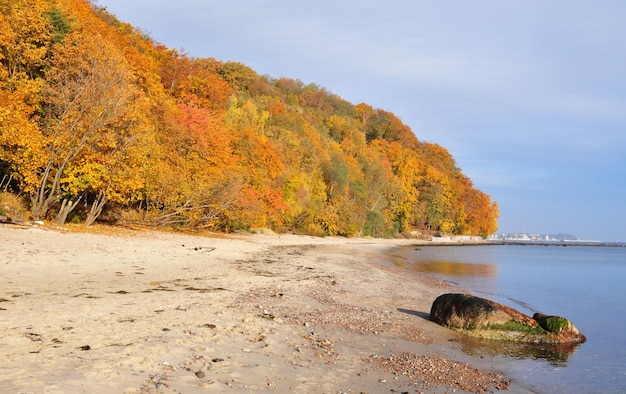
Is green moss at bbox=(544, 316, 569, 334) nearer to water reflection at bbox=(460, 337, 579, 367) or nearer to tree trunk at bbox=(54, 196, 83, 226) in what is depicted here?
water reflection at bbox=(460, 337, 579, 367)

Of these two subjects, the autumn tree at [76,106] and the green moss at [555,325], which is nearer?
the green moss at [555,325]

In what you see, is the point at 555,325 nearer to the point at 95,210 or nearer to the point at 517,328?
the point at 517,328

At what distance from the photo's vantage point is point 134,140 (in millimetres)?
26562

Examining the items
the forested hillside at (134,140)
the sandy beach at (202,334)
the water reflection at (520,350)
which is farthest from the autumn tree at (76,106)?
the water reflection at (520,350)

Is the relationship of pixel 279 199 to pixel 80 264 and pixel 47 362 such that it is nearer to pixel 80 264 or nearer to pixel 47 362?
pixel 80 264

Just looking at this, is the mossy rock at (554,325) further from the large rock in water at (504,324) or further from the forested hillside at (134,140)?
the forested hillside at (134,140)

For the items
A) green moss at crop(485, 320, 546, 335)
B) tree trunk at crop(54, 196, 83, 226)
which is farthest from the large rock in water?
tree trunk at crop(54, 196, 83, 226)

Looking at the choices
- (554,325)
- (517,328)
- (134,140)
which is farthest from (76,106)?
(554,325)

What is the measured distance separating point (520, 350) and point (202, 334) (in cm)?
710

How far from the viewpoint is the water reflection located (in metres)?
9.52

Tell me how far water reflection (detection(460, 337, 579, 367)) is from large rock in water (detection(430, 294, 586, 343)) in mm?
246

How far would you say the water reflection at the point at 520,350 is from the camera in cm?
952

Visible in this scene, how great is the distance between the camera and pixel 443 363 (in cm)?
812

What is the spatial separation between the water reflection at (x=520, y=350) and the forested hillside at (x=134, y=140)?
21772mm
